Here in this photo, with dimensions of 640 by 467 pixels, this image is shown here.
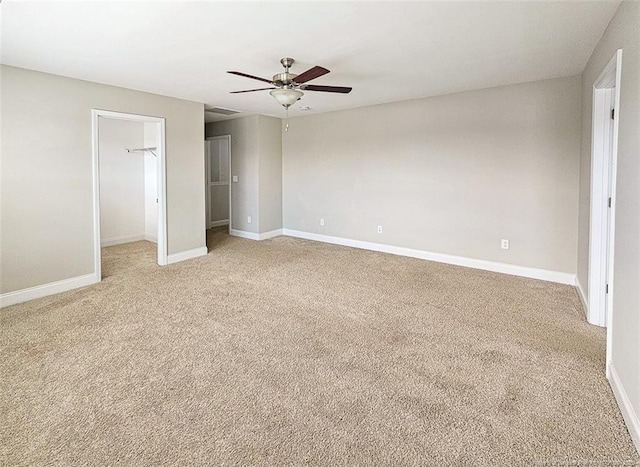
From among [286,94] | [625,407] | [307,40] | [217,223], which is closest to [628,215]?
[625,407]

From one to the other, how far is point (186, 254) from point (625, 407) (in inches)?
202

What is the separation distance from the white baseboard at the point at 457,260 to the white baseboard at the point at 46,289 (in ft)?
12.1

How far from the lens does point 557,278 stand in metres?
4.31

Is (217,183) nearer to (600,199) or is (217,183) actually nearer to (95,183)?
Result: (95,183)

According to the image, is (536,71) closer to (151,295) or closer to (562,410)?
(562,410)

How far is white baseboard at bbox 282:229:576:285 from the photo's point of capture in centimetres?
434

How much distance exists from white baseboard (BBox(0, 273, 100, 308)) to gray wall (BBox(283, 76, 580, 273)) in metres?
3.75

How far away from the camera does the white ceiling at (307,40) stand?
243cm

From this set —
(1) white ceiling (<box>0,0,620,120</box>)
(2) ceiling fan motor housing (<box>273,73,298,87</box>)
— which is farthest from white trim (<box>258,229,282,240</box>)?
(2) ceiling fan motor housing (<box>273,73,298,87</box>)

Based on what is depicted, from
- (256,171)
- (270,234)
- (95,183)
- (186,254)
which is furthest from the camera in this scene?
(270,234)

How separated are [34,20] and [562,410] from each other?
Answer: 168 inches

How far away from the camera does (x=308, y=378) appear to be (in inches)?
91.9

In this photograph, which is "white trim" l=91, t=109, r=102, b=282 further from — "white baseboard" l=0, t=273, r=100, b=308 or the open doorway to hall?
the open doorway to hall

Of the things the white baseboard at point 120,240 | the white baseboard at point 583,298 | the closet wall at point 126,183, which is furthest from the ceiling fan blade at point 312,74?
the white baseboard at point 120,240
